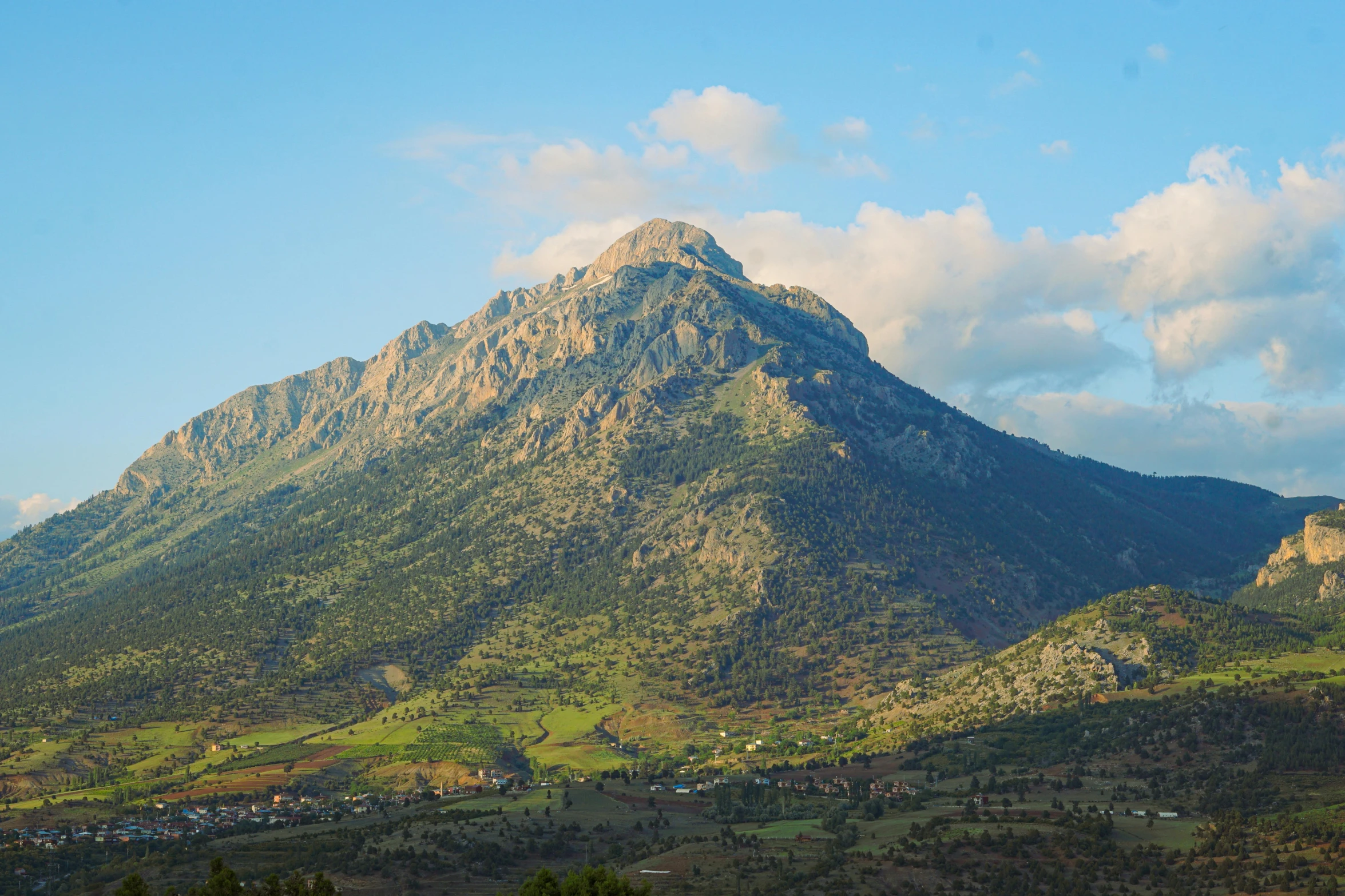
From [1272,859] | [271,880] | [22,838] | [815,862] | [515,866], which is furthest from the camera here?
[22,838]

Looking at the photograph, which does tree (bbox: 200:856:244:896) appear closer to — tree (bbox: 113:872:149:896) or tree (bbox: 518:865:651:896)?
tree (bbox: 113:872:149:896)

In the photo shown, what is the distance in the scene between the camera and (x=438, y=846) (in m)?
166

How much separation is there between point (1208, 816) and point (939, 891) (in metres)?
45.8

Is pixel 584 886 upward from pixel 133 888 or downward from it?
downward

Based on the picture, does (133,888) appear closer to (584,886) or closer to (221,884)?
(221,884)

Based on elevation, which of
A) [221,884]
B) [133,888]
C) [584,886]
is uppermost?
[133,888]

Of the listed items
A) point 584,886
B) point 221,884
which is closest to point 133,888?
point 221,884

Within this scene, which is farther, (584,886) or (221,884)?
(584,886)

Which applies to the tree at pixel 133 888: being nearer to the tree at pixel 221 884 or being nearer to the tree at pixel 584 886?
the tree at pixel 221 884

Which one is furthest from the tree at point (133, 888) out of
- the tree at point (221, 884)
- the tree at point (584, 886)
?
the tree at point (584, 886)

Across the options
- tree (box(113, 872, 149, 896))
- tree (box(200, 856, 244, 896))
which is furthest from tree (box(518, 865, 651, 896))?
tree (box(113, 872, 149, 896))

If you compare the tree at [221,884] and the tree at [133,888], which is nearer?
the tree at [133,888]

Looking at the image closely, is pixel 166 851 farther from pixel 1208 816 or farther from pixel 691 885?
pixel 1208 816

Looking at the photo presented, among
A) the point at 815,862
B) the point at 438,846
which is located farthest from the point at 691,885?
the point at 438,846
